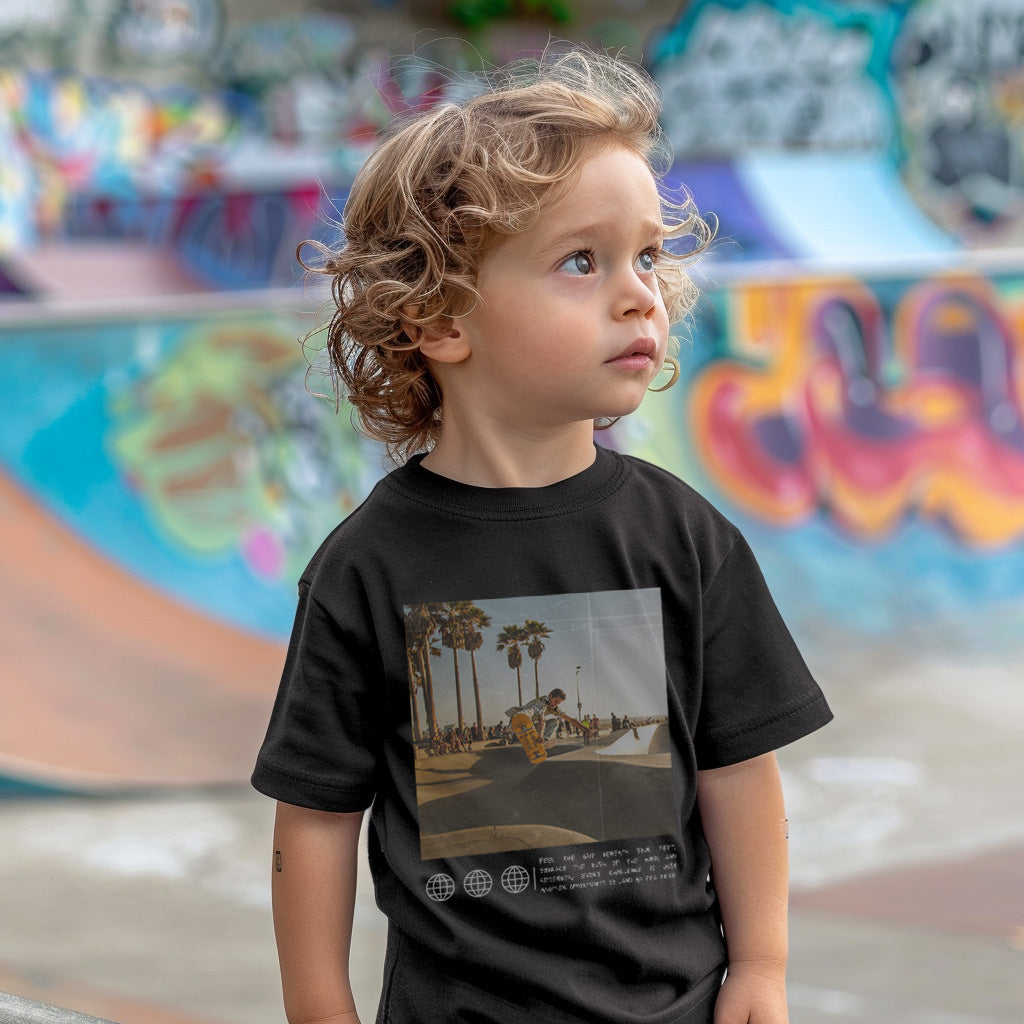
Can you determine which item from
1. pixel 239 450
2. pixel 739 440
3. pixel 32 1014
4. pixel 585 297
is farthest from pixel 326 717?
pixel 739 440

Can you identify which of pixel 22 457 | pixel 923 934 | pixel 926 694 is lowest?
pixel 923 934

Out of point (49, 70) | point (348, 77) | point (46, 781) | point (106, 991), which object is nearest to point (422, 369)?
point (106, 991)

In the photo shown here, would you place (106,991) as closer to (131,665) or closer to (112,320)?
(131,665)

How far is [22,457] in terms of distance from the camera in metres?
4.98

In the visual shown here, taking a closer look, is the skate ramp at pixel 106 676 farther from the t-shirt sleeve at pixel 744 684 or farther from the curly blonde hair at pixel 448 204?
the t-shirt sleeve at pixel 744 684

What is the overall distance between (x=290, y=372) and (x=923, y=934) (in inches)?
121

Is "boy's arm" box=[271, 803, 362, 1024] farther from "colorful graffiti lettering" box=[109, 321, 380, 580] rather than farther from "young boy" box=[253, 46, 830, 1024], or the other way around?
"colorful graffiti lettering" box=[109, 321, 380, 580]

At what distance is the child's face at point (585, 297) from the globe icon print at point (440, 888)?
425 millimetres

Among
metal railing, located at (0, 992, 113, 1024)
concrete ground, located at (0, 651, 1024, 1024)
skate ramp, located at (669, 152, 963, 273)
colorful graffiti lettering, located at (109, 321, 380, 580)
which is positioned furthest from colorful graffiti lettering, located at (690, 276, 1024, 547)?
skate ramp, located at (669, 152, 963, 273)

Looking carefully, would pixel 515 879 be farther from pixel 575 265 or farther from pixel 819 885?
pixel 819 885

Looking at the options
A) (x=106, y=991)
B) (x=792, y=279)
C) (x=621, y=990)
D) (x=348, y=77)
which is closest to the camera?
(x=621, y=990)

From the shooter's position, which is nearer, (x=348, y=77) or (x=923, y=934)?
(x=923, y=934)

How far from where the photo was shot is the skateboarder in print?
3.75 feet

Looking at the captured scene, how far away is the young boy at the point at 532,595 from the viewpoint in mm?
1109
